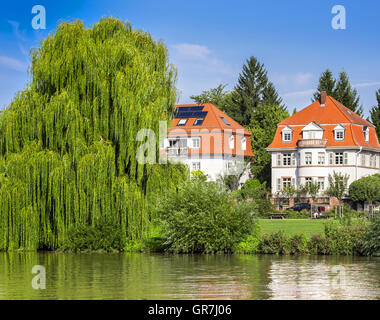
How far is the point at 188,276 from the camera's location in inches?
1008

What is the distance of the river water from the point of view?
21344 millimetres

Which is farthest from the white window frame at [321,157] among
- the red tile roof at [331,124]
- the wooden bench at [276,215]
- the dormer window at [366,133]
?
the wooden bench at [276,215]

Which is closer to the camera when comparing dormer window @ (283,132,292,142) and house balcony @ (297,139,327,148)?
house balcony @ (297,139,327,148)

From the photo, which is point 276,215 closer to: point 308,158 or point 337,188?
point 337,188

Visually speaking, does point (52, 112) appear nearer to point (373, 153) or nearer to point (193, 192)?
point (193, 192)

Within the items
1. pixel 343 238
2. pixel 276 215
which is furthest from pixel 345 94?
pixel 343 238

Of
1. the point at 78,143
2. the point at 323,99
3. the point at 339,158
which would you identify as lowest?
the point at 78,143

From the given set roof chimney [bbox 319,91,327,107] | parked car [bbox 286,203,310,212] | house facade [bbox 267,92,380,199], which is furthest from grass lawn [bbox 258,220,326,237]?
roof chimney [bbox 319,91,327,107]

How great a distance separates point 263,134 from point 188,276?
60.0 meters

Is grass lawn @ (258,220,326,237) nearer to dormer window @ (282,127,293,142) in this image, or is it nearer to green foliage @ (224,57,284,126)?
dormer window @ (282,127,293,142)

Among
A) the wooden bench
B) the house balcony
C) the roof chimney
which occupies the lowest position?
the wooden bench

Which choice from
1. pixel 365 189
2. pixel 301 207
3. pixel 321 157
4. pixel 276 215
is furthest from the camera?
pixel 321 157

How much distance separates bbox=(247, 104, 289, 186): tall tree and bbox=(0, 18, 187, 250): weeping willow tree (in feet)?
158

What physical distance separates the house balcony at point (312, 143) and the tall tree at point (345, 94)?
13.7 m
